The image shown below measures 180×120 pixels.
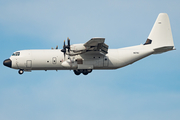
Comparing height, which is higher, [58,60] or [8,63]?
[58,60]

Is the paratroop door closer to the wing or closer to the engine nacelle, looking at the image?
the engine nacelle

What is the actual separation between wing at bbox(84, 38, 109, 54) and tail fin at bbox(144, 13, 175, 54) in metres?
6.59

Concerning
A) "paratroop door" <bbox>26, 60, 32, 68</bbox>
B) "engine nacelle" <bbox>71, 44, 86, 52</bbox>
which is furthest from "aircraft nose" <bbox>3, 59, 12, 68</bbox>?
"engine nacelle" <bbox>71, 44, 86, 52</bbox>

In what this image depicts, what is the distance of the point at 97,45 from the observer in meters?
29.2

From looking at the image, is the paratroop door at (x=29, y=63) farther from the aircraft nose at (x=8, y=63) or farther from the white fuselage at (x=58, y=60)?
the aircraft nose at (x=8, y=63)

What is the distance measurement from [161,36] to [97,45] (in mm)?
9043

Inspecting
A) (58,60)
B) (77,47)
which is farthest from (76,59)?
(77,47)

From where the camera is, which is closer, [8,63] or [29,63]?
[29,63]

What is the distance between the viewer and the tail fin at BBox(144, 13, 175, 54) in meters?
33.4

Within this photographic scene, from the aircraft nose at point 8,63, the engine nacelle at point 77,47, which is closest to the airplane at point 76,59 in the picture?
the aircraft nose at point 8,63

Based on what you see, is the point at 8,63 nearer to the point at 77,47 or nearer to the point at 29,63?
the point at 29,63

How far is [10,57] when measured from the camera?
1251 inches

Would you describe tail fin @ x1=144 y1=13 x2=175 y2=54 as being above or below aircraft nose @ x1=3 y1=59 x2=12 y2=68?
above

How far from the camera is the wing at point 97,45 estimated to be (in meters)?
28.0
